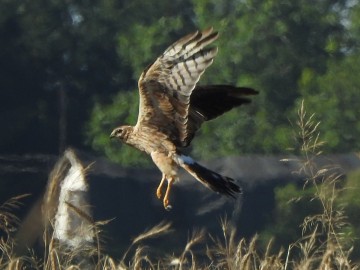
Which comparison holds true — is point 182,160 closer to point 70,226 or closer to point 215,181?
point 215,181

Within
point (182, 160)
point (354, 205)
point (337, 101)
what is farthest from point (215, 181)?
point (337, 101)

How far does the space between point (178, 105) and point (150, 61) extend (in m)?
19.3

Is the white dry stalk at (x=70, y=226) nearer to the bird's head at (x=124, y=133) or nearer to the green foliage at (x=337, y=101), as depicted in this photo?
the bird's head at (x=124, y=133)

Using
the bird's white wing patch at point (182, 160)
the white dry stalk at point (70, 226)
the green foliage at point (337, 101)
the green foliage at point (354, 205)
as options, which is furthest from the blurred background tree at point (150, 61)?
the white dry stalk at point (70, 226)

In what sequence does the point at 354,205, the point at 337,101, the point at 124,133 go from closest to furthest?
the point at 124,133
the point at 354,205
the point at 337,101

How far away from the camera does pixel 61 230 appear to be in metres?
6.72

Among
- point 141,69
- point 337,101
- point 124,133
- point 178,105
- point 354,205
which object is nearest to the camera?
point 178,105

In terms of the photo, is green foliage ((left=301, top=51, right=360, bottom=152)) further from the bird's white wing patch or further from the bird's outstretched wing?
the bird's outstretched wing

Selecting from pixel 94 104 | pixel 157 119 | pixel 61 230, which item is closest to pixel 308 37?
pixel 94 104

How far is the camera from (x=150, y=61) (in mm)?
27828

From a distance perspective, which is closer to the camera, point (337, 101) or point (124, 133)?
point (124, 133)

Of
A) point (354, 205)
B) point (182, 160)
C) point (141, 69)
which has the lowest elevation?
point (354, 205)

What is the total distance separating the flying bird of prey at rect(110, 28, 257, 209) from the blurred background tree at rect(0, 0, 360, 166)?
53.3ft

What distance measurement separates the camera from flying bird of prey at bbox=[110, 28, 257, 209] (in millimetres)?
8289
